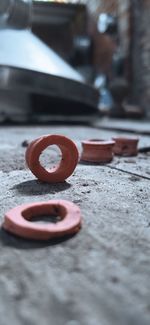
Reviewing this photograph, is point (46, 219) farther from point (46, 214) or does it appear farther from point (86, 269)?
point (86, 269)

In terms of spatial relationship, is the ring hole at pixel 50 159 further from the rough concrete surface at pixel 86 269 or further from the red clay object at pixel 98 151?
the rough concrete surface at pixel 86 269

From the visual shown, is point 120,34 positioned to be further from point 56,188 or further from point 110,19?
point 56,188

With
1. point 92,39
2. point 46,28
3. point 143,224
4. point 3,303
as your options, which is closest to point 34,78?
point 143,224

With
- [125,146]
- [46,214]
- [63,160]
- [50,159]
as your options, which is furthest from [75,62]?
[46,214]

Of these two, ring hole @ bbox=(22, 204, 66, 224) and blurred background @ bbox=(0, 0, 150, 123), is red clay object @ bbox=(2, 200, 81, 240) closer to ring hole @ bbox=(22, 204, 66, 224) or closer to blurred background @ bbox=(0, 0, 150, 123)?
ring hole @ bbox=(22, 204, 66, 224)

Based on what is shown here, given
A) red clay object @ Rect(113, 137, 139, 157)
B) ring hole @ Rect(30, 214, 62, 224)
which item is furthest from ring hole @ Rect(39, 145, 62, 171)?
ring hole @ Rect(30, 214, 62, 224)

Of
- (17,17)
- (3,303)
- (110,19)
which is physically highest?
(110,19)

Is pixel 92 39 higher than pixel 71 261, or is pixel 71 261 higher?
pixel 92 39

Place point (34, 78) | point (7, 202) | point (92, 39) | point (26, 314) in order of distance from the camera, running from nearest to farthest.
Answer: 1. point (26, 314)
2. point (7, 202)
3. point (34, 78)
4. point (92, 39)
